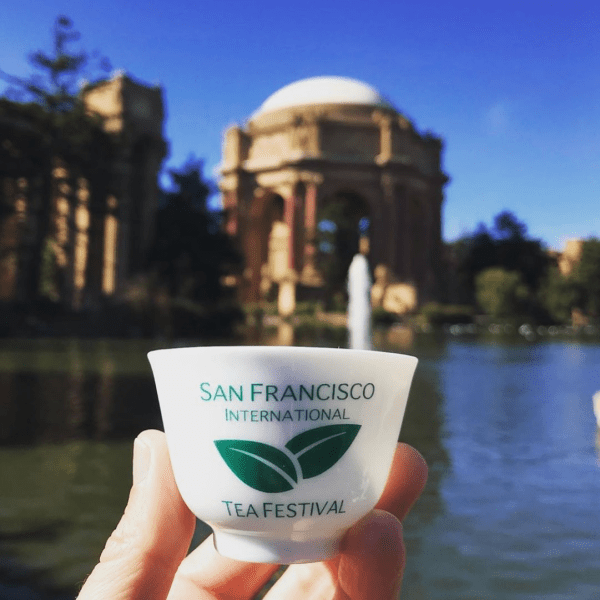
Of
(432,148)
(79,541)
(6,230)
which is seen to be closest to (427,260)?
(432,148)

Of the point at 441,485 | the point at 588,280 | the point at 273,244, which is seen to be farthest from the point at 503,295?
the point at 441,485

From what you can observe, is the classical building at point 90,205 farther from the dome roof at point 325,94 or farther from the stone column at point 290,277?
the dome roof at point 325,94

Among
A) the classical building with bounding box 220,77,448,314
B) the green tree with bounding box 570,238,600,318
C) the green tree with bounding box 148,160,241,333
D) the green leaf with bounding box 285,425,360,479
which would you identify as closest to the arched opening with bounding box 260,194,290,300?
the classical building with bounding box 220,77,448,314

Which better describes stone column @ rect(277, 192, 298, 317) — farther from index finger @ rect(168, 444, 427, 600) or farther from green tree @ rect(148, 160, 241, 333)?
index finger @ rect(168, 444, 427, 600)

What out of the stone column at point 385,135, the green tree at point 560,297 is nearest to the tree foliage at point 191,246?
the stone column at point 385,135

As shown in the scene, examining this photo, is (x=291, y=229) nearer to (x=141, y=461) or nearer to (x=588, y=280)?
(x=588, y=280)

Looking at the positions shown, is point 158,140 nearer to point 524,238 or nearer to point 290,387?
point 290,387
